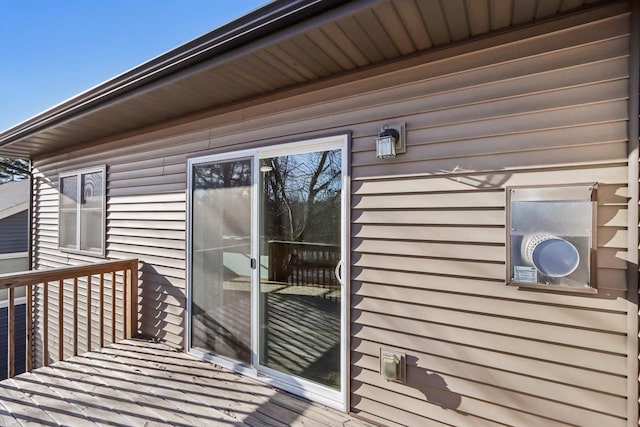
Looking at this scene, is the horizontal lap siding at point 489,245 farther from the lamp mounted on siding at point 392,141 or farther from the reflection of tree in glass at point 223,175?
the reflection of tree in glass at point 223,175

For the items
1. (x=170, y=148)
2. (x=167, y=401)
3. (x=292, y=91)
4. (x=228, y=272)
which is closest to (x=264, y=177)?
(x=292, y=91)

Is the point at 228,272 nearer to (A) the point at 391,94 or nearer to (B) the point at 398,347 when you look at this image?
(B) the point at 398,347

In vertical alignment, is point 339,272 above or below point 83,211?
below

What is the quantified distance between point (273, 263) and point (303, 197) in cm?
63

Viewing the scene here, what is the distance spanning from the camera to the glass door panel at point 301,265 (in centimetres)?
241

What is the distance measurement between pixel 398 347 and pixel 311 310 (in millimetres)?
733

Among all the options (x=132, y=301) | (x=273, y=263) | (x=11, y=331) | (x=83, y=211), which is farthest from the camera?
(x=83, y=211)

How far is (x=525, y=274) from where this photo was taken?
171 centimetres

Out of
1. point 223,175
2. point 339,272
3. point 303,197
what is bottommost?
point 339,272

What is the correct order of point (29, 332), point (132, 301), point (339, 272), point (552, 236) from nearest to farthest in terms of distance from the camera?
point (552, 236) → point (339, 272) → point (29, 332) → point (132, 301)

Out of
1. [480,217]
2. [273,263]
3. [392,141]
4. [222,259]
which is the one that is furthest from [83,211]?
[480,217]

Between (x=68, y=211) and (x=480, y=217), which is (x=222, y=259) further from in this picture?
(x=68, y=211)

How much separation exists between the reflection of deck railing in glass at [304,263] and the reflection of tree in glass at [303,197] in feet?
0.19

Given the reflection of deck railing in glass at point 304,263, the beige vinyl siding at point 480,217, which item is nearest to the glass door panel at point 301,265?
the reflection of deck railing in glass at point 304,263
